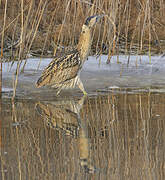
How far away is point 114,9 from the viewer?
26.8 ft

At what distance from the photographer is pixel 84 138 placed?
13.5ft

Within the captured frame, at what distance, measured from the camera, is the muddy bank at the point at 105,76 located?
6.68 m

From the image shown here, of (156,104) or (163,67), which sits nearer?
(156,104)

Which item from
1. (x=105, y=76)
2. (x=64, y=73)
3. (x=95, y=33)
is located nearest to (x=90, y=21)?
(x=64, y=73)

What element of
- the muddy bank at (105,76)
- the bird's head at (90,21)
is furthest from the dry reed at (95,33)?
the bird's head at (90,21)

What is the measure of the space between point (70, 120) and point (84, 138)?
0.74 m

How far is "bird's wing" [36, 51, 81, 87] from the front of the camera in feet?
21.3

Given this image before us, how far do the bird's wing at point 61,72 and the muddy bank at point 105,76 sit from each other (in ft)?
0.53

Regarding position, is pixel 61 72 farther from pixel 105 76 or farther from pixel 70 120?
pixel 70 120

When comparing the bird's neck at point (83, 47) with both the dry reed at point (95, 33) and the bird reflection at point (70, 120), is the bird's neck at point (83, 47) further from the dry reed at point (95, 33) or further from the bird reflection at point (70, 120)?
the dry reed at point (95, 33)

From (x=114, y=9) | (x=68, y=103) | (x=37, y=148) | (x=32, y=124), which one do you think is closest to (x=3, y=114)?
(x=32, y=124)

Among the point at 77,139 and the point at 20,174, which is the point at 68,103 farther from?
the point at 20,174

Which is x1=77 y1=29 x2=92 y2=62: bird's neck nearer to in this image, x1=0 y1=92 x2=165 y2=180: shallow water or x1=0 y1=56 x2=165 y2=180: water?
x1=0 y1=56 x2=165 y2=180: water

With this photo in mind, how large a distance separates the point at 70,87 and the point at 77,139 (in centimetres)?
258
